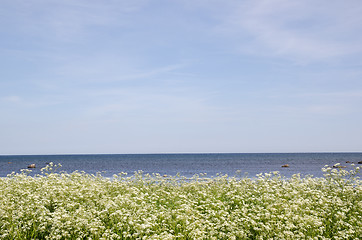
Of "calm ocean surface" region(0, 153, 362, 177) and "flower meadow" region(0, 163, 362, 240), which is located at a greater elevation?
"flower meadow" region(0, 163, 362, 240)

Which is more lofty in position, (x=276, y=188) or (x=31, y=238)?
(x=276, y=188)

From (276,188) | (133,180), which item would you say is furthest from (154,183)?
(276,188)

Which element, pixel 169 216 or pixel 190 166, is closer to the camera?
pixel 169 216

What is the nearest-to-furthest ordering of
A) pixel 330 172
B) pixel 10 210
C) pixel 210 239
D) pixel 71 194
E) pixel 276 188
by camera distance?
pixel 210 239 < pixel 10 210 < pixel 71 194 < pixel 276 188 < pixel 330 172

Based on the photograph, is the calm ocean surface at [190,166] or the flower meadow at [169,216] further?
the calm ocean surface at [190,166]

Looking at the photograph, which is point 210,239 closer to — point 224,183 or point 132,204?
point 132,204

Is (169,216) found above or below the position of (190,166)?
above

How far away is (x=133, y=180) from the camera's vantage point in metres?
14.5

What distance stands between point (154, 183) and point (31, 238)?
21.8ft

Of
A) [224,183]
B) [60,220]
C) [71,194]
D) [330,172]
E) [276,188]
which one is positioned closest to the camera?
[60,220]

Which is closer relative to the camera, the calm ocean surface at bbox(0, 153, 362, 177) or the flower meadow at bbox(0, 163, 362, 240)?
the flower meadow at bbox(0, 163, 362, 240)

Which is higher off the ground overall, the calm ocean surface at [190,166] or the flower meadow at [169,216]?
the flower meadow at [169,216]

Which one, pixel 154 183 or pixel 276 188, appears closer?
pixel 276 188

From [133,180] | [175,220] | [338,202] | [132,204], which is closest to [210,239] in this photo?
[175,220]
